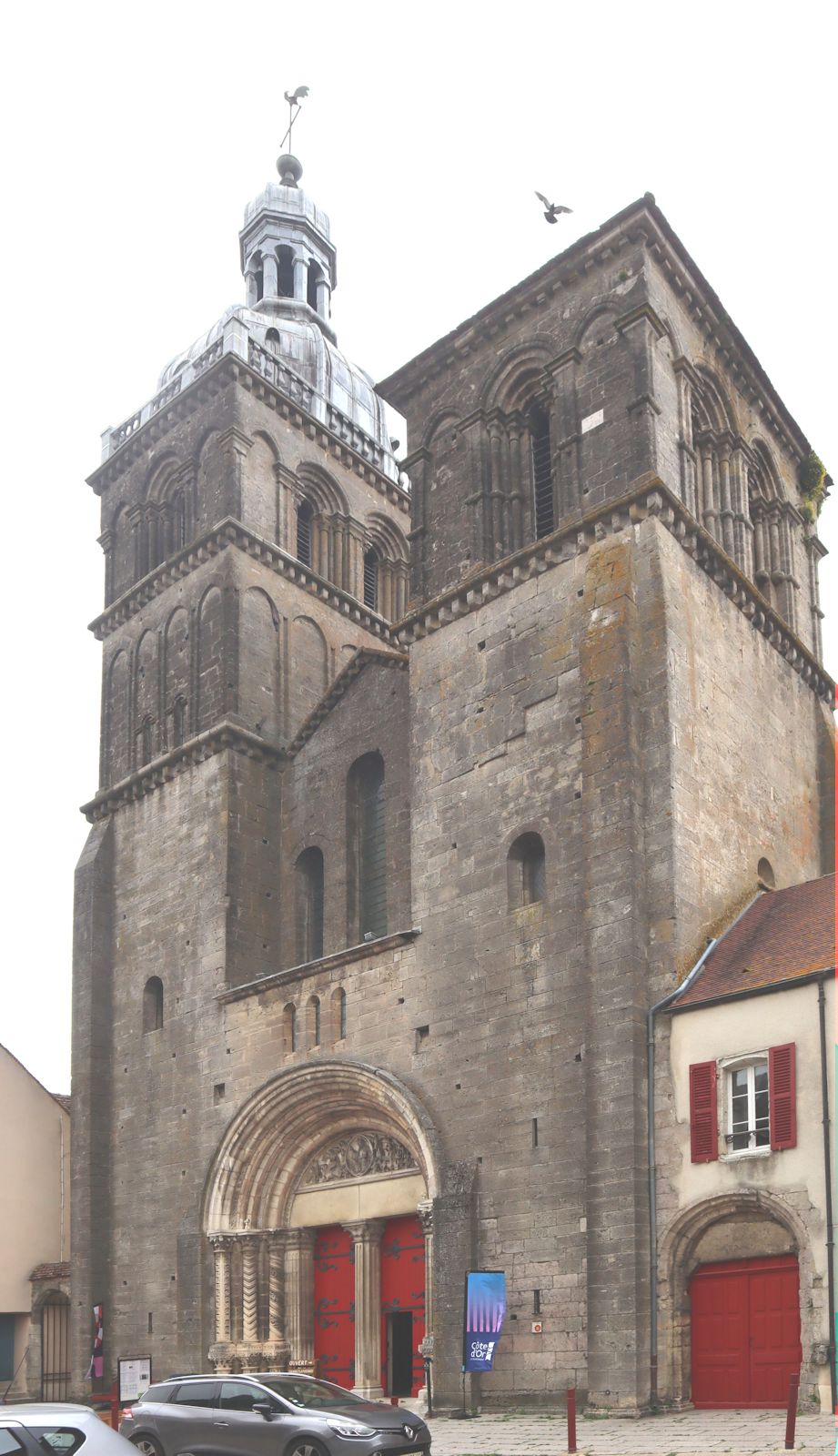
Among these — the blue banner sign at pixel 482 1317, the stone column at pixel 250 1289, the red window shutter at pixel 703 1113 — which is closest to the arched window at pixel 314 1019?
the stone column at pixel 250 1289

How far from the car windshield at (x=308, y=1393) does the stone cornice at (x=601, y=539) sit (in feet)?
43.2

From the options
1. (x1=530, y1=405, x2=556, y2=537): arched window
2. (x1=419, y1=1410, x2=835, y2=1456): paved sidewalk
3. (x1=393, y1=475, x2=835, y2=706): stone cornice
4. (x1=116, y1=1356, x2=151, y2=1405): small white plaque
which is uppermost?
(x1=530, y1=405, x2=556, y2=537): arched window

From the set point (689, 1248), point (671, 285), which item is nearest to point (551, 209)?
point (671, 285)

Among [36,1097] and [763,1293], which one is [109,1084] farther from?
[763,1293]

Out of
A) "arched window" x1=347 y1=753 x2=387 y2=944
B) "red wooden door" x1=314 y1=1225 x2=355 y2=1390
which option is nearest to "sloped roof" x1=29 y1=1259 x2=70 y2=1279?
"red wooden door" x1=314 y1=1225 x2=355 y2=1390

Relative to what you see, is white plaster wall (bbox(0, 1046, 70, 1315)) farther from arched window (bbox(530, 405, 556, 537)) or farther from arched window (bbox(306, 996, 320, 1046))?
arched window (bbox(530, 405, 556, 537))

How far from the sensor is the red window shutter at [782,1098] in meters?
19.6

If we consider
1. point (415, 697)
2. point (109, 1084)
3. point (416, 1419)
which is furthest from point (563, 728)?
point (109, 1084)

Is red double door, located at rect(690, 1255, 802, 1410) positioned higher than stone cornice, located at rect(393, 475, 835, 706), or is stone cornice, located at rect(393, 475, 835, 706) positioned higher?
stone cornice, located at rect(393, 475, 835, 706)

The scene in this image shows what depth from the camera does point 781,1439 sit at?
53.2 feet

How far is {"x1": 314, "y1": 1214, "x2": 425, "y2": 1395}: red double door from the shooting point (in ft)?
82.3

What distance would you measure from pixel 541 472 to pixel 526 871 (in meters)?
7.40

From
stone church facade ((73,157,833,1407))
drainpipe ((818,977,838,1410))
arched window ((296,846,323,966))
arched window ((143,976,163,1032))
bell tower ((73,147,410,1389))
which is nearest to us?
drainpipe ((818,977,838,1410))

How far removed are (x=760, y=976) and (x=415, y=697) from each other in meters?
8.56
